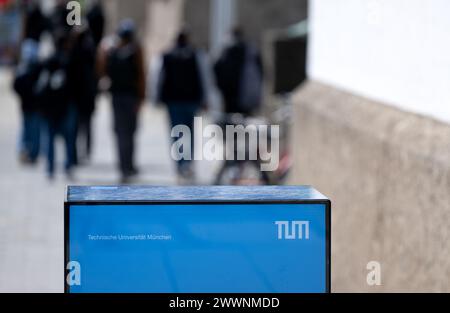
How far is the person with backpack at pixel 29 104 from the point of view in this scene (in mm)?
15297

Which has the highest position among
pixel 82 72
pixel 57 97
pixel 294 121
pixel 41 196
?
pixel 294 121

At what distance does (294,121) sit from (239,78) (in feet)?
19.7

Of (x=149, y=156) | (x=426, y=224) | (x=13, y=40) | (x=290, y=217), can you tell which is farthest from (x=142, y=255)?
(x=13, y=40)

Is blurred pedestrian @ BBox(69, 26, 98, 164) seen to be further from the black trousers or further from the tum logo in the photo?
the tum logo

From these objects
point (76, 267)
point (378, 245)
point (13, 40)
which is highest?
point (76, 267)

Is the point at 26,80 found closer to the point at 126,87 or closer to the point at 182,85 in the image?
the point at 126,87

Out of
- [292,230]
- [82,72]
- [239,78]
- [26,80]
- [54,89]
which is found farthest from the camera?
[239,78]

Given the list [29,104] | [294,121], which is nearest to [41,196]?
[29,104]

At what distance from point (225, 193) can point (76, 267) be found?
442 mm

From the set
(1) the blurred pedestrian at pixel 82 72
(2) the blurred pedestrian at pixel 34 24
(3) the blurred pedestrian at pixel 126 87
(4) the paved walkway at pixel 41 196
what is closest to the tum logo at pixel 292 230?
(4) the paved walkway at pixel 41 196

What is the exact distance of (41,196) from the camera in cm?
1282

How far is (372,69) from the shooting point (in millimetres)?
6863

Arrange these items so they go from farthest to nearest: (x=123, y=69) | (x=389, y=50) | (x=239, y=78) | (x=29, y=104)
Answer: (x=29, y=104) < (x=239, y=78) < (x=123, y=69) < (x=389, y=50)

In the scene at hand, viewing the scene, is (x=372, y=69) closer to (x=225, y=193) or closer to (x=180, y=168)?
(x=225, y=193)
